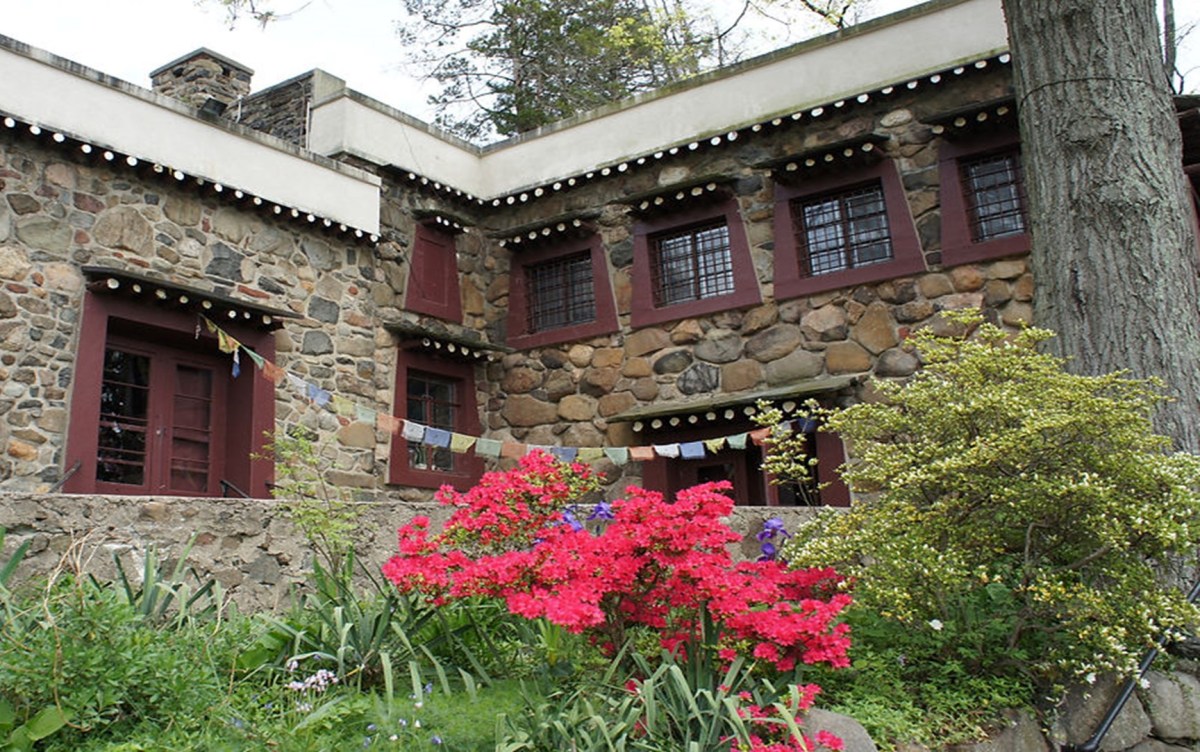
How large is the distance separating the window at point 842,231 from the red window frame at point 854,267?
0.07 meters

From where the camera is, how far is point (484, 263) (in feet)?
41.3

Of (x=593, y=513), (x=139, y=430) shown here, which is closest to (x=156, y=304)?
(x=139, y=430)

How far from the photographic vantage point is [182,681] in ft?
11.9

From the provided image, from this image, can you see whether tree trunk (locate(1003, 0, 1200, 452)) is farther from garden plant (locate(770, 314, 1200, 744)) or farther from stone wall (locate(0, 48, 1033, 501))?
stone wall (locate(0, 48, 1033, 501))

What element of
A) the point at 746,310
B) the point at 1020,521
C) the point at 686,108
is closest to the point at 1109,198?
the point at 1020,521

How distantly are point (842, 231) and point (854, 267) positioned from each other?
1.50 feet

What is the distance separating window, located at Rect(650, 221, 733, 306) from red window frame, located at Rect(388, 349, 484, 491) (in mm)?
2537

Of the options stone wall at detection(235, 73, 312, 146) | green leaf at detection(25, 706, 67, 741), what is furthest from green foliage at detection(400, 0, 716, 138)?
green leaf at detection(25, 706, 67, 741)

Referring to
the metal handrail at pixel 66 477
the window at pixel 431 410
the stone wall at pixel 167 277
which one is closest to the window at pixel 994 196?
the window at pixel 431 410

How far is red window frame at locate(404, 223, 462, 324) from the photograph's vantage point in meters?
11.5

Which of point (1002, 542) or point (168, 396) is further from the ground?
point (168, 396)

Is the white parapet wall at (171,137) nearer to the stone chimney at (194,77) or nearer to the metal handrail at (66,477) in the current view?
the metal handrail at (66,477)

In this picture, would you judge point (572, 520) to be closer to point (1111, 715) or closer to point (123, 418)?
point (1111, 715)

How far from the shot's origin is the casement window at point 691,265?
10.9 m
